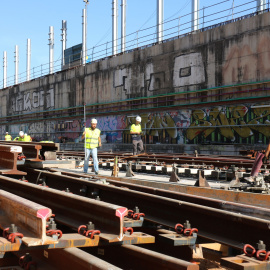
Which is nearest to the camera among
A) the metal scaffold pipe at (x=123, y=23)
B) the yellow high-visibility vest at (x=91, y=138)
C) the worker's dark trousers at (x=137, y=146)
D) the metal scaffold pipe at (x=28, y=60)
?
the yellow high-visibility vest at (x=91, y=138)

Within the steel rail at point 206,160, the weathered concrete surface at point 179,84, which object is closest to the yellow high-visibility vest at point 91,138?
the steel rail at point 206,160

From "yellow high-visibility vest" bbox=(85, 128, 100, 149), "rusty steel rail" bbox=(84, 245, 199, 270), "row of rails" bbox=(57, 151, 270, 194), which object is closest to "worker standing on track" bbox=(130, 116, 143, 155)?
"row of rails" bbox=(57, 151, 270, 194)

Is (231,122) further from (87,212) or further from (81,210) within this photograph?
(87,212)

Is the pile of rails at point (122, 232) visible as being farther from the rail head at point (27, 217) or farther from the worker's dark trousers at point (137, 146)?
the worker's dark trousers at point (137, 146)

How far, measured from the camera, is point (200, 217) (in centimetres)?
465

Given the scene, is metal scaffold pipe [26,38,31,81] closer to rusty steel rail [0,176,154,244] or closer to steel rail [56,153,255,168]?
steel rail [56,153,255,168]

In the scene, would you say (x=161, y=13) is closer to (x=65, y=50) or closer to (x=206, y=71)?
(x=206, y=71)

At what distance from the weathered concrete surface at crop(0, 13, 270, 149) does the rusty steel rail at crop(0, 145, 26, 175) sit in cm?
1570

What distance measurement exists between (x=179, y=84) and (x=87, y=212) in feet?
72.5

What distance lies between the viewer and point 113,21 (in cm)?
3853

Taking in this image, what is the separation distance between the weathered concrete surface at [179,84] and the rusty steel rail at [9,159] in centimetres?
1570

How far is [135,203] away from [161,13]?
29459 mm

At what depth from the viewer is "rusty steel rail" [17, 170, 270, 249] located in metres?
4.02

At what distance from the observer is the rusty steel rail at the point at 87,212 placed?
386cm
